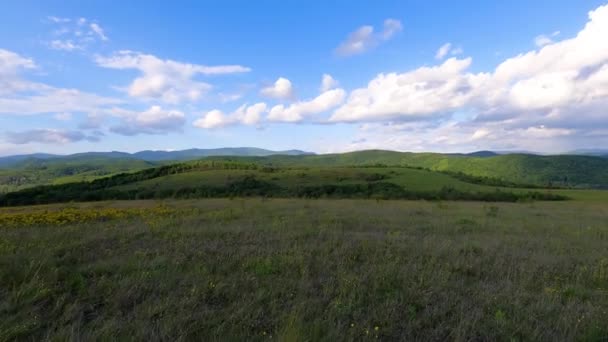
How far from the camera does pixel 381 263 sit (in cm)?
633

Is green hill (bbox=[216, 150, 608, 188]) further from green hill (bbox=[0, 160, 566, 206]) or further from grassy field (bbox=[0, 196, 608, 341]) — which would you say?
grassy field (bbox=[0, 196, 608, 341])

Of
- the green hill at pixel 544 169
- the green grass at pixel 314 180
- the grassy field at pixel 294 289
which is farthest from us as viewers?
the green hill at pixel 544 169

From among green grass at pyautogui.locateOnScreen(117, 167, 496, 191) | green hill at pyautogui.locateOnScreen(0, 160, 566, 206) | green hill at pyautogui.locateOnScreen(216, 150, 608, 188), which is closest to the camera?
green hill at pyautogui.locateOnScreen(0, 160, 566, 206)

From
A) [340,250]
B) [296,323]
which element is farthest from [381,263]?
[296,323]

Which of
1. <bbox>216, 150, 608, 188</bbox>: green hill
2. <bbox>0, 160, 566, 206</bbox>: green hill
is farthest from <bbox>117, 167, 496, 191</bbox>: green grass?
<bbox>216, 150, 608, 188</bbox>: green hill

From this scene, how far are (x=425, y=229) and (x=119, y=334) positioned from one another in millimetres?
10368

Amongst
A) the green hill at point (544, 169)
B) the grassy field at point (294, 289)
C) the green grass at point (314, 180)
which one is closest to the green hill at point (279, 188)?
the green grass at point (314, 180)

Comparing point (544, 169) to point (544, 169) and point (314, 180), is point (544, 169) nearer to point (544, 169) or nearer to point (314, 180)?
point (544, 169)

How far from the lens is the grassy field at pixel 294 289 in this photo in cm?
367

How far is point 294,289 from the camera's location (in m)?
4.87

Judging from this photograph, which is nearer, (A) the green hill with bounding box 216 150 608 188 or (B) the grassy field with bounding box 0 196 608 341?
(B) the grassy field with bounding box 0 196 608 341

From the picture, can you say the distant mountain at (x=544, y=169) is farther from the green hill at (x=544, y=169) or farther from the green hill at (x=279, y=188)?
the green hill at (x=279, y=188)

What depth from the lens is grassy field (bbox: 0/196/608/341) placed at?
3.67m

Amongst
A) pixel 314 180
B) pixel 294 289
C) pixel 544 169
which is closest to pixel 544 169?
pixel 544 169
